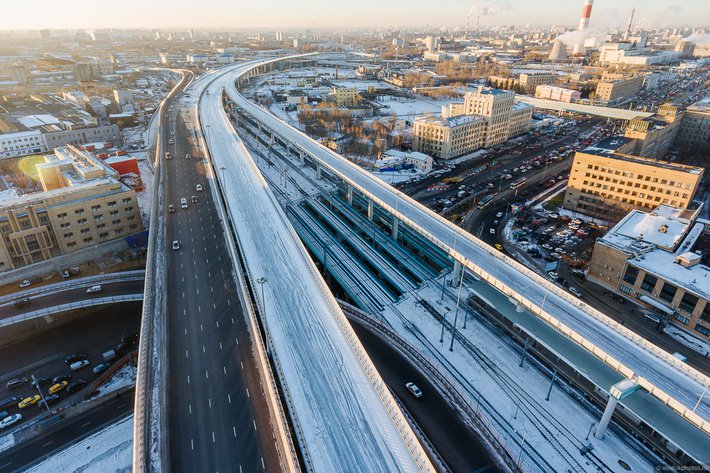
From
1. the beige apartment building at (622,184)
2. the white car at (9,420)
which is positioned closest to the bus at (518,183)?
the beige apartment building at (622,184)

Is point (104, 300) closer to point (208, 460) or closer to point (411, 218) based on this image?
point (208, 460)

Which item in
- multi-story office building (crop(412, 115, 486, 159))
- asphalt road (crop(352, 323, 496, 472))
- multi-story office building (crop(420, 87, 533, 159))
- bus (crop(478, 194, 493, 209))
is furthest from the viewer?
multi-story office building (crop(420, 87, 533, 159))

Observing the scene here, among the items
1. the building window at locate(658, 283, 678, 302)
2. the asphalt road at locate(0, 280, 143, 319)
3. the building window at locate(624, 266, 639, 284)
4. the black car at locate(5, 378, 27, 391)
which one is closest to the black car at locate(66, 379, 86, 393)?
the black car at locate(5, 378, 27, 391)

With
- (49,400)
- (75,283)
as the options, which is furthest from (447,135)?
(49,400)

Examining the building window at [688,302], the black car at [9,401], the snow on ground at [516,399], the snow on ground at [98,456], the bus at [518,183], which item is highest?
the building window at [688,302]

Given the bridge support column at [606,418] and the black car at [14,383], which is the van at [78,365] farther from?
the bridge support column at [606,418]

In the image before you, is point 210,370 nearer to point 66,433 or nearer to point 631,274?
point 66,433

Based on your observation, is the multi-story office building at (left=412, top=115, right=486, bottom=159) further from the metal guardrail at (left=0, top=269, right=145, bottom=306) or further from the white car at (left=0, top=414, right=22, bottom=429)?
the white car at (left=0, top=414, right=22, bottom=429)

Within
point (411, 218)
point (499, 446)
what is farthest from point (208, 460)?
point (411, 218)
